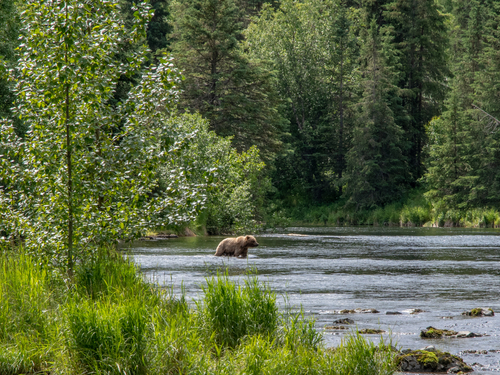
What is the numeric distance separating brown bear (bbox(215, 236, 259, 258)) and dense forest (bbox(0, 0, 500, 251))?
13.3 ft

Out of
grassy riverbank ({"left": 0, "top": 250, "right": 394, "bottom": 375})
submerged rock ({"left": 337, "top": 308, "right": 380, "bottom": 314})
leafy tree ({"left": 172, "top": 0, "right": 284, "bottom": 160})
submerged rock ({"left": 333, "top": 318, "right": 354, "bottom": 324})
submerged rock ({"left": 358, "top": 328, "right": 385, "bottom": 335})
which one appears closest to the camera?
grassy riverbank ({"left": 0, "top": 250, "right": 394, "bottom": 375})

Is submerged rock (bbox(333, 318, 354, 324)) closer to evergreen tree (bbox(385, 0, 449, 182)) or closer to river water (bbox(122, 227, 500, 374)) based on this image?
river water (bbox(122, 227, 500, 374))

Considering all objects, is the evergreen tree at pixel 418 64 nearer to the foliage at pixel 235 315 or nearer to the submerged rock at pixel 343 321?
the submerged rock at pixel 343 321

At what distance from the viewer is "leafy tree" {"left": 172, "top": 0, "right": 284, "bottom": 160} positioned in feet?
152

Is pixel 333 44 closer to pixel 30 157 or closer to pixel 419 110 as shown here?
pixel 419 110

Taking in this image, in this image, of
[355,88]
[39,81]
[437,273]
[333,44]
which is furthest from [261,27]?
[39,81]

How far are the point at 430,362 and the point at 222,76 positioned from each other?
41740 mm

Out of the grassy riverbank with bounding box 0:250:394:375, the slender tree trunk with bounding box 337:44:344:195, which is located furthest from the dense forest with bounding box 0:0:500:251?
the grassy riverbank with bounding box 0:250:394:375

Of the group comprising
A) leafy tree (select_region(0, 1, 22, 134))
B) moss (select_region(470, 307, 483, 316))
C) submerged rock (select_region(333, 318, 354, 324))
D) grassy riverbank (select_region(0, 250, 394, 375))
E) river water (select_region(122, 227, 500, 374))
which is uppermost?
leafy tree (select_region(0, 1, 22, 134))

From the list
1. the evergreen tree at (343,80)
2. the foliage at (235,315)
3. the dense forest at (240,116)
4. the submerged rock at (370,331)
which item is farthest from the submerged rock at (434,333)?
the evergreen tree at (343,80)

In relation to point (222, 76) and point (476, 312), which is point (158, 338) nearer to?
point (476, 312)

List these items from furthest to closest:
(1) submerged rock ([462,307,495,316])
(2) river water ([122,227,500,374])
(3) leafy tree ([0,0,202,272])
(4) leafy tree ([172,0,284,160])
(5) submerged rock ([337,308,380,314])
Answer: (4) leafy tree ([172,0,284,160]), (5) submerged rock ([337,308,380,314]), (1) submerged rock ([462,307,495,316]), (2) river water ([122,227,500,374]), (3) leafy tree ([0,0,202,272])

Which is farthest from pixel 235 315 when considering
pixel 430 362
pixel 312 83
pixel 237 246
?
pixel 312 83

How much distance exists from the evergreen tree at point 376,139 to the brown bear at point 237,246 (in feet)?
124
